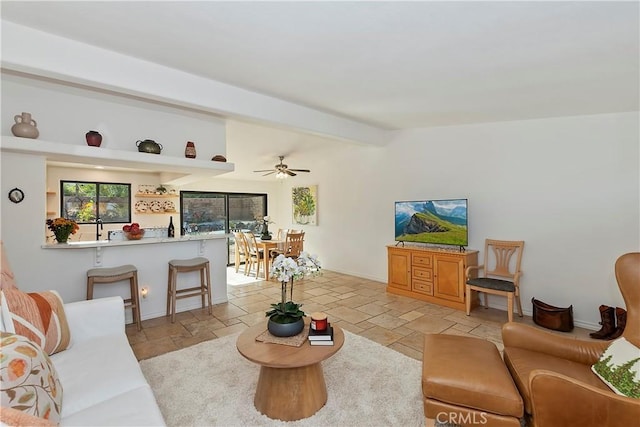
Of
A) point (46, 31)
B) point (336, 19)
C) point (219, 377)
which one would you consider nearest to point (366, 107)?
point (336, 19)

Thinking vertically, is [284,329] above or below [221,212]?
below

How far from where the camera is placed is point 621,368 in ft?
5.30

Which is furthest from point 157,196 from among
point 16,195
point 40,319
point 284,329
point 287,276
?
point 284,329

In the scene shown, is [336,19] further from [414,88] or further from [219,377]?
[219,377]

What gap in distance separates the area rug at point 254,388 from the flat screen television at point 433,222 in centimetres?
217

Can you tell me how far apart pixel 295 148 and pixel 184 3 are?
4.16 metres

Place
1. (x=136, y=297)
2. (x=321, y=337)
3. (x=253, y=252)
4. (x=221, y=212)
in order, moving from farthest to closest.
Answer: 1. (x=221, y=212)
2. (x=253, y=252)
3. (x=136, y=297)
4. (x=321, y=337)

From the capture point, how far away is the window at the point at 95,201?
5750mm

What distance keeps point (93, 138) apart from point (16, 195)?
2.99 ft

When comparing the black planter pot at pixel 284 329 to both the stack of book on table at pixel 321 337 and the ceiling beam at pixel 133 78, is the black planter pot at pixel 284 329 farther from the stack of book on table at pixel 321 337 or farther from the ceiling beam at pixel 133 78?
the ceiling beam at pixel 133 78

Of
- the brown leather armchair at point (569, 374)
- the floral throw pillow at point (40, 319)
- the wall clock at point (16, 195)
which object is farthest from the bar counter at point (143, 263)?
the brown leather armchair at point (569, 374)

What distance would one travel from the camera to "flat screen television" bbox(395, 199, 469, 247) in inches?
170

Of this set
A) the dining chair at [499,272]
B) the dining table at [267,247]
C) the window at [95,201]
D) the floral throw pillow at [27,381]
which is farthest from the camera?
the dining table at [267,247]

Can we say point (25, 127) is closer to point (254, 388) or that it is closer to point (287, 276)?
point (287, 276)
